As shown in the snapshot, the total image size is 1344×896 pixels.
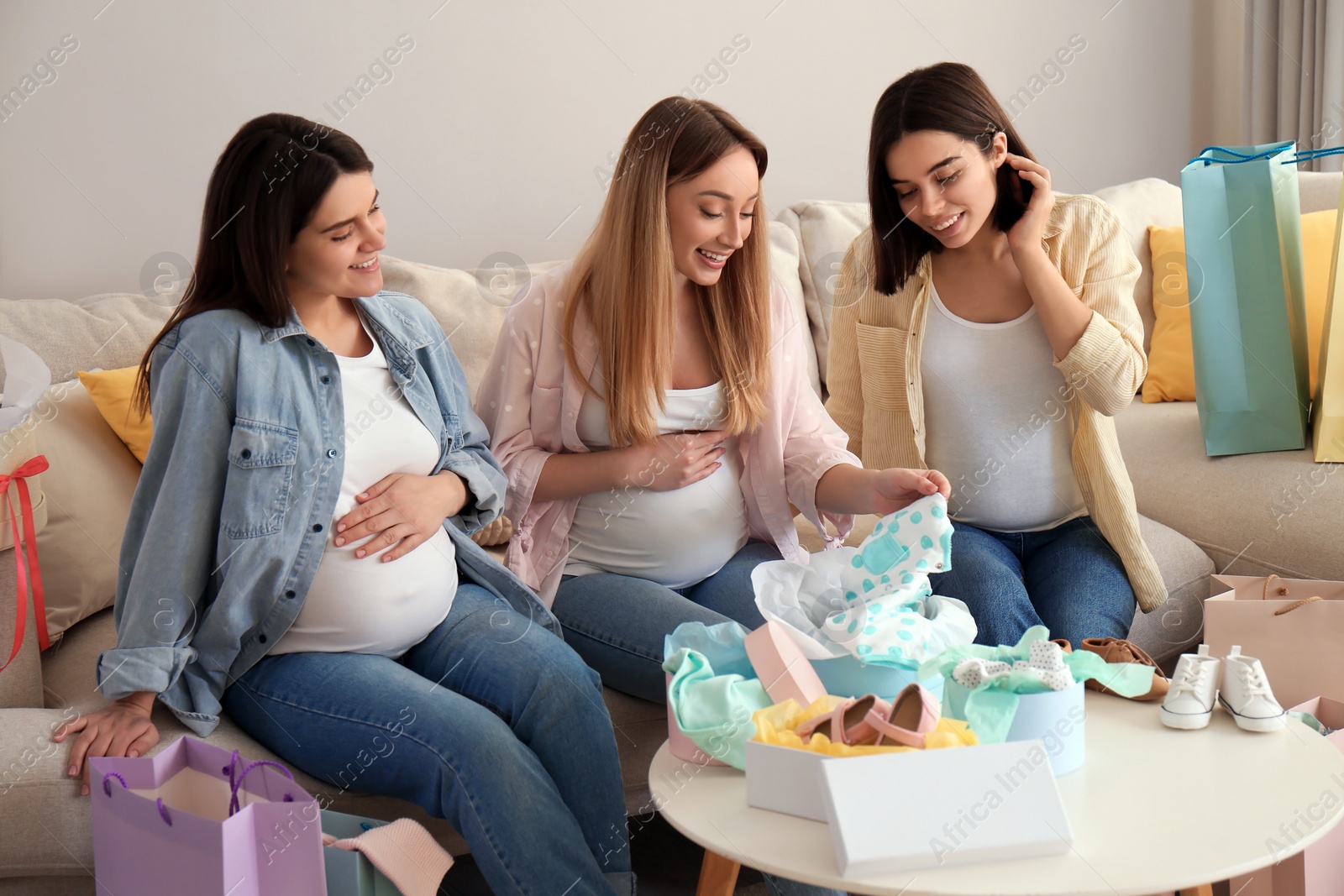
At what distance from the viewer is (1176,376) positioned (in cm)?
248

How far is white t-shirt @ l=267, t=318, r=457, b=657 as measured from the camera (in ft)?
4.18

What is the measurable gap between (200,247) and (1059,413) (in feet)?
4.13

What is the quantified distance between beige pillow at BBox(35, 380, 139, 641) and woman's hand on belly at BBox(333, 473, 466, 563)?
0.47 m

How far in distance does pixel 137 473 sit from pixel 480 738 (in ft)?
2.82

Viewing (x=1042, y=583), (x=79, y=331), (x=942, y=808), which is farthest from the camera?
(x=79, y=331)

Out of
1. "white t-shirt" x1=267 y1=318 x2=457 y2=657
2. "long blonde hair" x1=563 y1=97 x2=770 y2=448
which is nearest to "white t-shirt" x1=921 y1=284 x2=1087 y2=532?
"long blonde hair" x1=563 y1=97 x2=770 y2=448

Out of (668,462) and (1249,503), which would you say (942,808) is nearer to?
(668,462)

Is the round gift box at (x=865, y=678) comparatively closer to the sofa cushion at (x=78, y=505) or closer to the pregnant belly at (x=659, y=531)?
the pregnant belly at (x=659, y=531)

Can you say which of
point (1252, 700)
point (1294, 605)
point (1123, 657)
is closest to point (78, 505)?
point (1123, 657)

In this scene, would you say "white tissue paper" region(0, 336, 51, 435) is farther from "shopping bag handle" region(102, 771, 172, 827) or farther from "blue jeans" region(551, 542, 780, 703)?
"blue jeans" region(551, 542, 780, 703)

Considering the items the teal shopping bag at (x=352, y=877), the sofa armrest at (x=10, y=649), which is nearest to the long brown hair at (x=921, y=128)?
the teal shopping bag at (x=352, y=877)

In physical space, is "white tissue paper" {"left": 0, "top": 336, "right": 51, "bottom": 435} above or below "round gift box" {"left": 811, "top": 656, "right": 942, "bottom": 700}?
above

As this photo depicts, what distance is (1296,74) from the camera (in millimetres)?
3062

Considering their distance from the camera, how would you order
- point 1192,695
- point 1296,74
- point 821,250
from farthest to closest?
point 1296,74 < point 821,250 < point 1192,695
